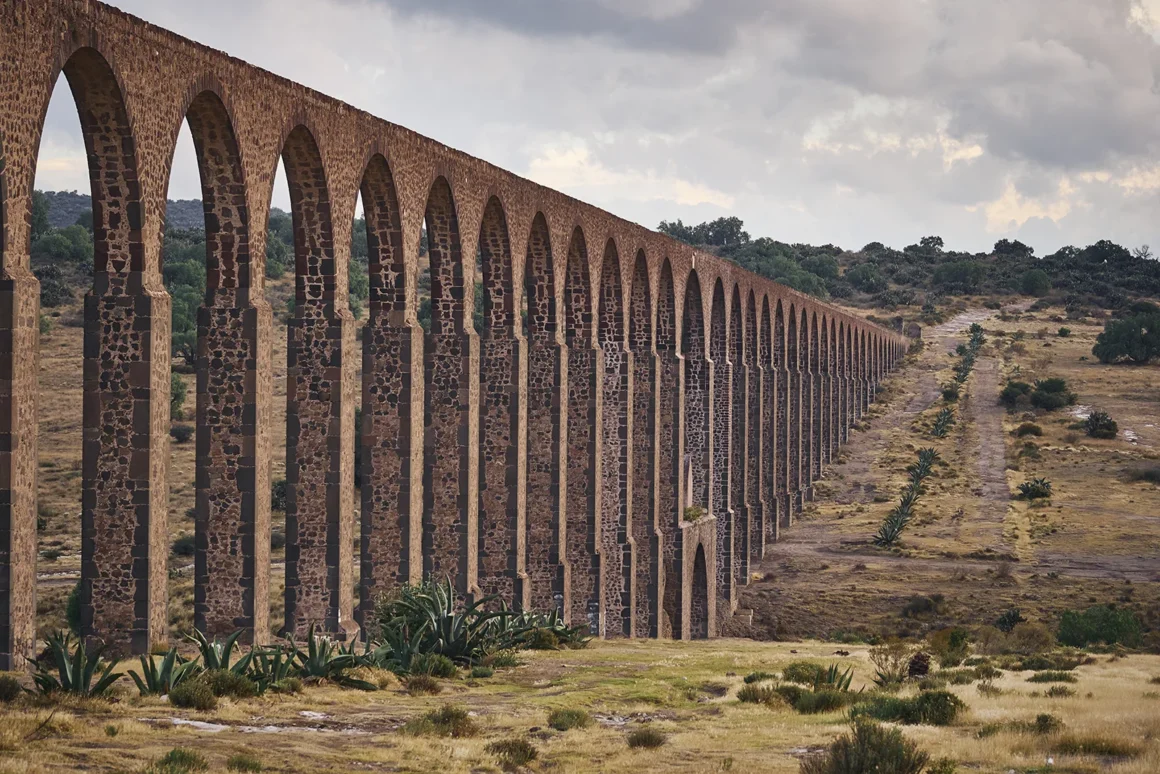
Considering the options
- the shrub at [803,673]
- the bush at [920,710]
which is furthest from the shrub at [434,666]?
the bush at [920,710]

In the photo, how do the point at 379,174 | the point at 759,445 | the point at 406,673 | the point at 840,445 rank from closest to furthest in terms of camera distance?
the point at 406,673
the point at 379,174
the point at 759,445
the point at 840,445

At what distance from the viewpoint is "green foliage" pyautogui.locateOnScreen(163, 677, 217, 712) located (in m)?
12.0

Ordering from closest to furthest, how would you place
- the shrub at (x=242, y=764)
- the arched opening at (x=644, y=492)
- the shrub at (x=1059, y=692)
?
1. the shrub at (x=242, y=764)
2. the shrub at (x=1059, y=692)
3. the arched opening at (x=644, y=492)

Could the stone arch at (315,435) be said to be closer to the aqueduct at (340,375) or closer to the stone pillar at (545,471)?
the aqueduct at (340,375)

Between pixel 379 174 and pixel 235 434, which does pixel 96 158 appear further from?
pixel 379 174

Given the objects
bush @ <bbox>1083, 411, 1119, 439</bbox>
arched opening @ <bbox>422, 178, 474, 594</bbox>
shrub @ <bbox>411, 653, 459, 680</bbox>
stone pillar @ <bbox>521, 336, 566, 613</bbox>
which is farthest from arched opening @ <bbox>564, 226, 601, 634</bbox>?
bush @ <bbox>1083, 411, 1119, 439</bbox>

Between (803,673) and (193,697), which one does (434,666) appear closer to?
(803,673)

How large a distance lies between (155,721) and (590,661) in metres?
8.65

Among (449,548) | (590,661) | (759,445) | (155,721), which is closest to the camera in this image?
(155,721)

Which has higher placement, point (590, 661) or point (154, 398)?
point (154, 398)

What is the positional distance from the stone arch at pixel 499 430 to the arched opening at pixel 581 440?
3789 mm

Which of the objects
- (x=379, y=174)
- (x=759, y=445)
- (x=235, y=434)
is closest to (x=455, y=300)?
(x=379, y=174)

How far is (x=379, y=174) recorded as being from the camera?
20.6 m

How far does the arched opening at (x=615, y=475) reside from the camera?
30.4 meters
